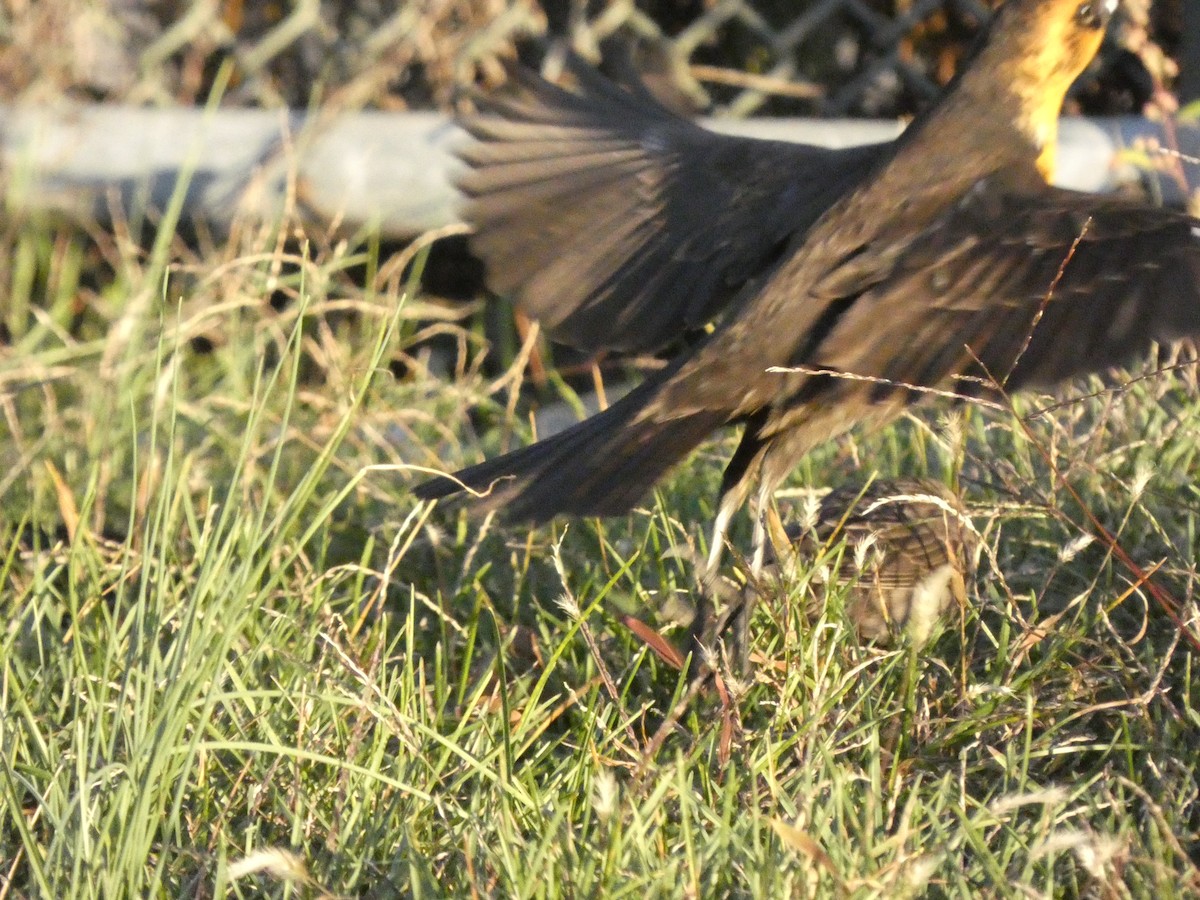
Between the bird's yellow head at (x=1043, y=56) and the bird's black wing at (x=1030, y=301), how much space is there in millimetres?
434

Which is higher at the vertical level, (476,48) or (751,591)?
(476,48)

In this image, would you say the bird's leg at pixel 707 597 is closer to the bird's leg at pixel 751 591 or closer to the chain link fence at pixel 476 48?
the bird's leg at pixel 751 591

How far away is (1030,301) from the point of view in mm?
2420

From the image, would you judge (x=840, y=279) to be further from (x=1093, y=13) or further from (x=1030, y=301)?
(x=1093, y=13)

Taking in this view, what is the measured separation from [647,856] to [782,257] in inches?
53.9

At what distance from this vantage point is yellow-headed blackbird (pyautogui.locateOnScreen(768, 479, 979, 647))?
97.7 inches

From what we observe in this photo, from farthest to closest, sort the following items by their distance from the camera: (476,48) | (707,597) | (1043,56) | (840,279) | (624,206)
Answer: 1. (476,48)
2. (624,206)
3. (1043,56)
4. (840,279)
5. (707,597)

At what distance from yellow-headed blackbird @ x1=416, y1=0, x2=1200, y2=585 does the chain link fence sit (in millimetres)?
1500

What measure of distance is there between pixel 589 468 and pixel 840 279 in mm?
547

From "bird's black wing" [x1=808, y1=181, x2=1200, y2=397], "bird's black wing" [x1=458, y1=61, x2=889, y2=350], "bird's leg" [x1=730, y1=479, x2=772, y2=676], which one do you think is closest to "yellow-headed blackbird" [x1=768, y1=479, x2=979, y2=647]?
"bird's leg" [x1=730, y1=479, x2=772, y2=676]

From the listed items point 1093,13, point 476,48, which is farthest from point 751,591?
point 476,48

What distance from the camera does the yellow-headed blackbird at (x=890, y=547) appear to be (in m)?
2.48

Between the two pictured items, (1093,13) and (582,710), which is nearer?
(582,710)

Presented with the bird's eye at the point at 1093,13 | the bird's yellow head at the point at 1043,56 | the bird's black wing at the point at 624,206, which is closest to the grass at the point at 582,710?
the bird's black wing at the point at 624,206
